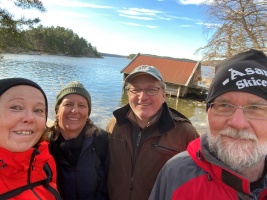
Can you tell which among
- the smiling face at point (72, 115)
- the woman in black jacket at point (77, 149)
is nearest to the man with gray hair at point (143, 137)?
the woman in black jacket at point (77, 149)

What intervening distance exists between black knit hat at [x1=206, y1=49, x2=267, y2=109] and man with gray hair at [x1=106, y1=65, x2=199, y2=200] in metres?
1.02

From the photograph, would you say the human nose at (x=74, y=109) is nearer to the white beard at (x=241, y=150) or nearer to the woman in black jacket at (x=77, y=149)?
the woman in black jacket at (x=77, y=149)

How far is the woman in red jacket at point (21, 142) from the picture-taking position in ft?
6.13

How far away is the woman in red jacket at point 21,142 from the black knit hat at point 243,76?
5.19 feet

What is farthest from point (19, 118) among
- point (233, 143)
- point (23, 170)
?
point (233, 143)

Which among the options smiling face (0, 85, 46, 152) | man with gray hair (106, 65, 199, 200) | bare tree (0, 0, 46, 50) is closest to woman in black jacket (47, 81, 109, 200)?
man with gray hair (106, 65, 199, 200)

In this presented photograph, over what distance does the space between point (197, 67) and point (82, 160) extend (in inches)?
877

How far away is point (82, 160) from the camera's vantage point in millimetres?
2848

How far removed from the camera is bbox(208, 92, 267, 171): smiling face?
5.71 ft

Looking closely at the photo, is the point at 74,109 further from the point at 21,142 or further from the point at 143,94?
the point at 21,142

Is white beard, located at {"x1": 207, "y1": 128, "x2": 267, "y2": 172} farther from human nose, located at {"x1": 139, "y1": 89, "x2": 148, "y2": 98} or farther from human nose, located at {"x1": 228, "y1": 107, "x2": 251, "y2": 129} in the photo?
human nose, located at {"x1": 139, "y1": 89, "x2": 148, "y2": 98}

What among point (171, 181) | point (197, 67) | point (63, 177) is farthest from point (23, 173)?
point (197, 67)

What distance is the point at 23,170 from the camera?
1.94 metres

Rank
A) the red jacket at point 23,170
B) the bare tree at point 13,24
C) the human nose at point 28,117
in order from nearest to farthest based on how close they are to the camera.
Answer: the red jacket at point 23,170, the human nose at point 28,117, the bare tree at point 13,24
